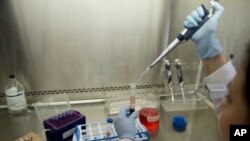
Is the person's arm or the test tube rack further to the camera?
the person's arm

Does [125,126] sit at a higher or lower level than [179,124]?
higher

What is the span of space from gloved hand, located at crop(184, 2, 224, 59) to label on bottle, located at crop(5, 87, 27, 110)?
915 mm

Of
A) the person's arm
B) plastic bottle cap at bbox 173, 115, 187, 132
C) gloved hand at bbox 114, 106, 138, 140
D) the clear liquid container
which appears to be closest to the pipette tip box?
gloved hand at bbox 114, 106, 138, 140

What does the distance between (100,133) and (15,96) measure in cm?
56

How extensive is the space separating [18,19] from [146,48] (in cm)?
70

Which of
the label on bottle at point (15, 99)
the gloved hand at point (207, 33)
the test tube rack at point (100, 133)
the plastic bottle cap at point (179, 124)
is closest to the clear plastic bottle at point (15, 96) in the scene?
the label on bottle at point (15, 99)

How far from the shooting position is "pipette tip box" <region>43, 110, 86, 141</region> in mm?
1132

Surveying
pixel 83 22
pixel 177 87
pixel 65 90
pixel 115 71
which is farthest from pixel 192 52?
pixel 65 90

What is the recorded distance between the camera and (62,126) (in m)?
1.15

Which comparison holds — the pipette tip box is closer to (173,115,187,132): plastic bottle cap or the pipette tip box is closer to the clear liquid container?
the clear liquid container

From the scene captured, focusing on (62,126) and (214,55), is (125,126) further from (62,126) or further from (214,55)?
(214,55)

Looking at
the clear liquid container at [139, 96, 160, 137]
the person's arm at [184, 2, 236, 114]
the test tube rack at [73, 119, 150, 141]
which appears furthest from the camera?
the clear liquid container at [139, 96, 160, 137]

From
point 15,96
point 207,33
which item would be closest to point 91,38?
point 15,96

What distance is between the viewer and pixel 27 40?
4.62ft
